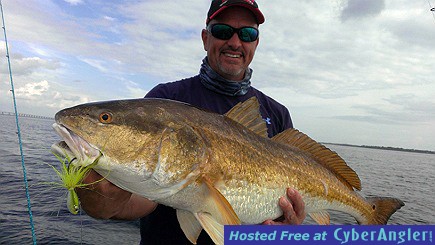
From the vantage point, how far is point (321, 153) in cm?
397

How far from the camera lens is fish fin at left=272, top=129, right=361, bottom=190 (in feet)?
12.5

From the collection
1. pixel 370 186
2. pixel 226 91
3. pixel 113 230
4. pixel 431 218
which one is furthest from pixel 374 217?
pixel 370 186

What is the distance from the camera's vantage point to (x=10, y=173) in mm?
18375

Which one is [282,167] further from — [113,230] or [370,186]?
[370,186]

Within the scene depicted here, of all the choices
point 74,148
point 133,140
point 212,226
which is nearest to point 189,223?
point 212,226

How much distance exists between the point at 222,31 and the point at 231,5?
0.35 metres

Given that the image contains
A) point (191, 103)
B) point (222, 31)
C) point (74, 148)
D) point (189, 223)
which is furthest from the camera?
point (222, 31)

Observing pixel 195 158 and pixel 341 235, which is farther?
pixel 195 158

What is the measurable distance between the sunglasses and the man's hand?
217cm

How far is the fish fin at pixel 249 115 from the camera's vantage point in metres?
Answer: 3.38

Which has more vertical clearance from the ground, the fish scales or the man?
the man

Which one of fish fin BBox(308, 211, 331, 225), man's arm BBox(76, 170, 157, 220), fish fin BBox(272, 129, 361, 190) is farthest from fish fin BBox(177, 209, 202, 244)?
fish fin BBox(308, 211, 331, 225)

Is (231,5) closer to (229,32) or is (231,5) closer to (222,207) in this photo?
(229,32)

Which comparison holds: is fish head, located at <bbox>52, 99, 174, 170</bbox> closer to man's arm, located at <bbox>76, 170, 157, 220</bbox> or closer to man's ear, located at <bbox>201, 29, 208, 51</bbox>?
man's arm, located at <bbox>76, 170, 157, 220</bbox>
